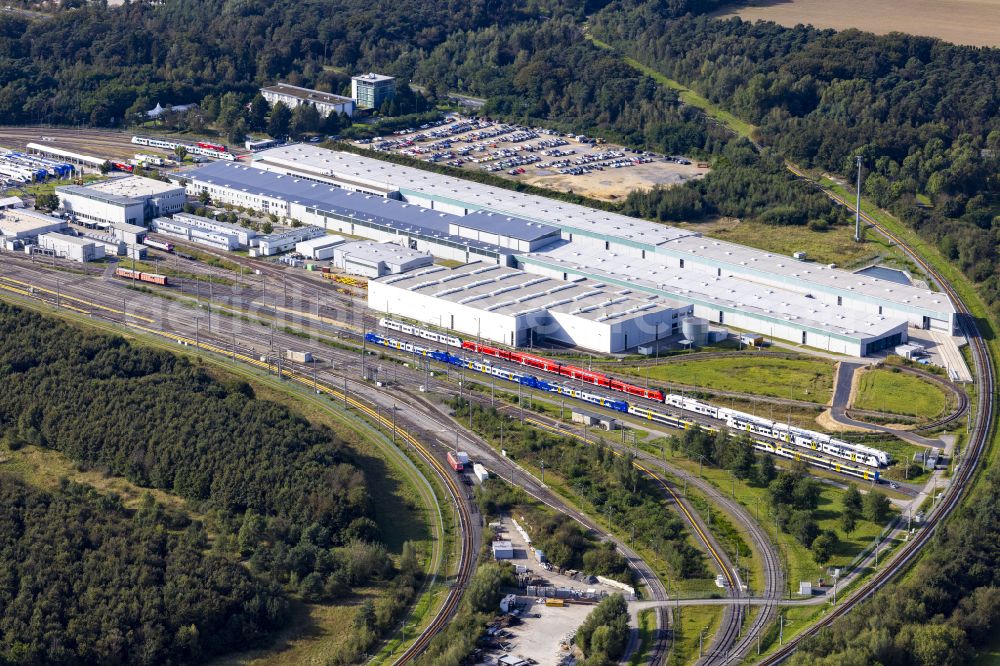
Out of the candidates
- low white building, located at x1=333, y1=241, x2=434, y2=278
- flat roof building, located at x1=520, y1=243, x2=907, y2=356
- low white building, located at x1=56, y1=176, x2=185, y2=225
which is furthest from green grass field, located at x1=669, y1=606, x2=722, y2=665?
low white building, located at x1=56, y1=176, x2=185, y2=225

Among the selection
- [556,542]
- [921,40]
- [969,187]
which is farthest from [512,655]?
[921,40]

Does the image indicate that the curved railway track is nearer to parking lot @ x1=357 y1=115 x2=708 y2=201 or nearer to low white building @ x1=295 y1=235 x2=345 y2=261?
low white building @ x1=295 y1=235 x2=345 y2=261

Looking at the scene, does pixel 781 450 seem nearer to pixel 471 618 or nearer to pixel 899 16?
pixel 471 618

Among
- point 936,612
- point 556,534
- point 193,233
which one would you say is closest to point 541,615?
point 556,534

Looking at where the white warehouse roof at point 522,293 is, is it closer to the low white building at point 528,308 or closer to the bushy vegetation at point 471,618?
the low white building at point 528,308

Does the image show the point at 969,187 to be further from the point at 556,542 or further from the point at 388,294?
the point at 556,542
